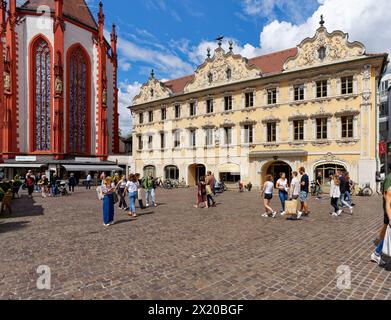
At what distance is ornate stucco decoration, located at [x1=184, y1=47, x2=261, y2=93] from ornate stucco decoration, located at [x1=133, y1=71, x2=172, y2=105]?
3.85 meters

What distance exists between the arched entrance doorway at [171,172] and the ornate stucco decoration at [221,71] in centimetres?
941

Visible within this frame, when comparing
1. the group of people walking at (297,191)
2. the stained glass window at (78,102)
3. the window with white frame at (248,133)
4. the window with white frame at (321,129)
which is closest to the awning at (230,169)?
the window with white frame at (248,133)

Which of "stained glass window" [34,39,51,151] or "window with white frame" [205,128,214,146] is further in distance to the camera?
"stained glass window" [34,39,51,151]

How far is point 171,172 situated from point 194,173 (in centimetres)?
319

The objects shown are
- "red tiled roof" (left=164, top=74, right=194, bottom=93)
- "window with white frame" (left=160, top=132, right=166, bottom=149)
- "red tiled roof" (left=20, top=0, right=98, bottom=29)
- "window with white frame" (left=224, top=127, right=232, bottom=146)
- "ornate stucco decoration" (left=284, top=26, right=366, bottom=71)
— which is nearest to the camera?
"ornate stucco decoration" (left=284, top=26, right=366, bottom=71)

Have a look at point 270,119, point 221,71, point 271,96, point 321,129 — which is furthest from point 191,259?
point 221,71

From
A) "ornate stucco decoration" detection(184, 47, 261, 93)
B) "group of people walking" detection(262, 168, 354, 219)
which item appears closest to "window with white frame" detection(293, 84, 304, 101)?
"ornate stucco decoration" detection(184, 47, 261, 93)

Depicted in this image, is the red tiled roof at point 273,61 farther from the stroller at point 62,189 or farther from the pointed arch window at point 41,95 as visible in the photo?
the pointed arch window at point 41,95

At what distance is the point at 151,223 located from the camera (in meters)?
8.62

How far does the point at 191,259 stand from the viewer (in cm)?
505

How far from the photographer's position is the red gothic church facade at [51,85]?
1224 inches

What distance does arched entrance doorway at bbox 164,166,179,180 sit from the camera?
30.6 metres

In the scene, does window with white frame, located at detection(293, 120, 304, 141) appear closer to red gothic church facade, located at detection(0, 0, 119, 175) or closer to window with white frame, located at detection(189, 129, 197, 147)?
window with white frame, located at detection(189, 129, 197, 147)
